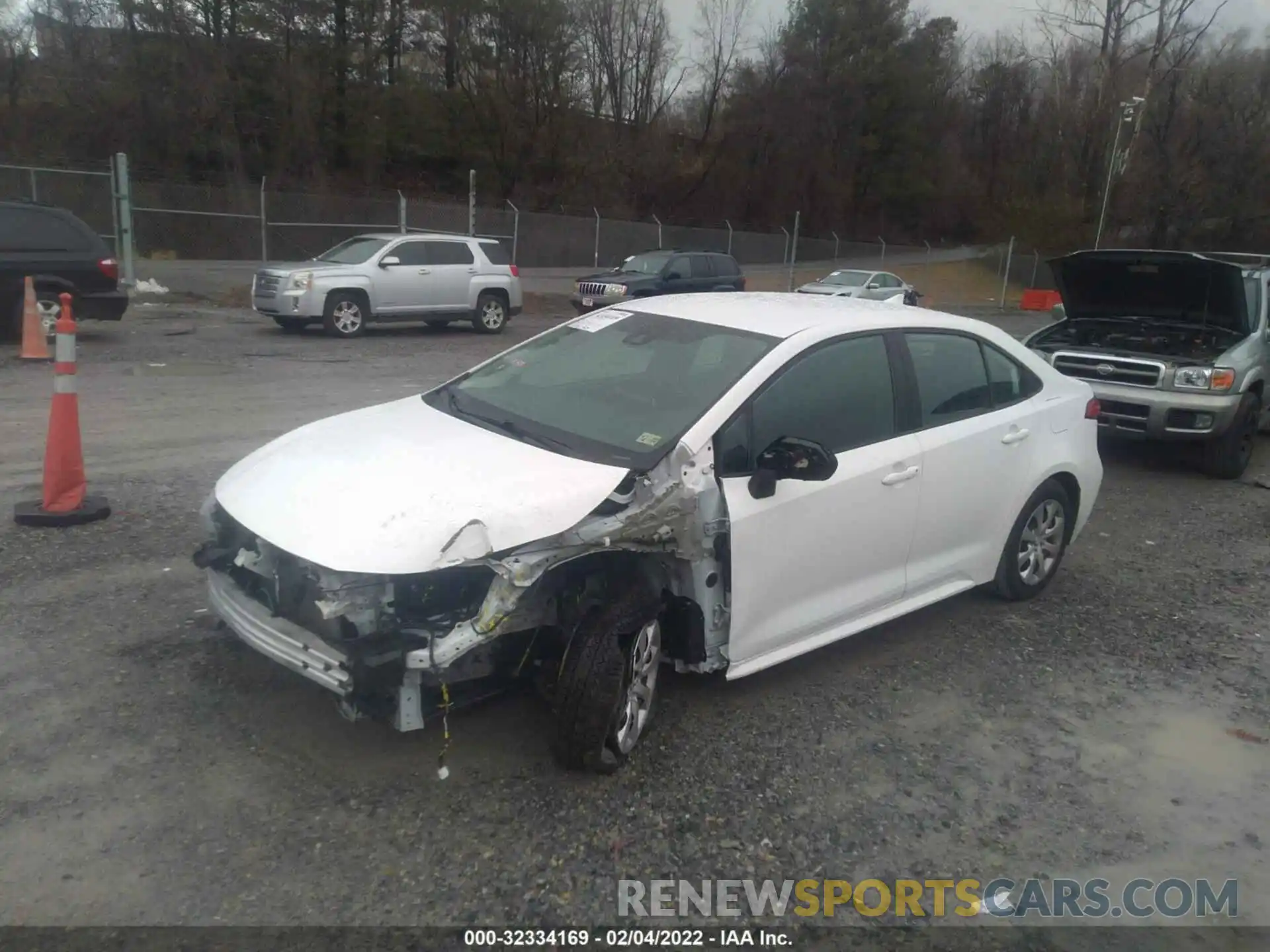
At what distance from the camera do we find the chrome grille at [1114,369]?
8.78 m

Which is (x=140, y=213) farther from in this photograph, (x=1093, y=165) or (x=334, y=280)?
(x=1093, y=165)

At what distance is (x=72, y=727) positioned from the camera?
3863 mm

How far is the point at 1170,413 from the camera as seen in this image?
28.5 feet

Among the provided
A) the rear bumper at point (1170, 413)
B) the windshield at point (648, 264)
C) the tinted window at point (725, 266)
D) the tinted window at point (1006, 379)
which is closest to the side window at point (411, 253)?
the windshield at point (648, 264)

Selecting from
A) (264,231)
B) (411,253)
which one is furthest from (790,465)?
(264,231)

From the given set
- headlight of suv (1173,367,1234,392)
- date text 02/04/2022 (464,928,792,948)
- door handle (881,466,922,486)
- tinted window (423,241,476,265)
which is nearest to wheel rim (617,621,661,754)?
date text 02/04/2022 (464,928,792,948)

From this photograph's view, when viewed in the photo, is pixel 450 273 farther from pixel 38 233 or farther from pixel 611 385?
pixel 611 385

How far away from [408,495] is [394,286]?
13.9 meters

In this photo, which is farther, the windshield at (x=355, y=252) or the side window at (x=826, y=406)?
the windshield at (x=355, y=252)

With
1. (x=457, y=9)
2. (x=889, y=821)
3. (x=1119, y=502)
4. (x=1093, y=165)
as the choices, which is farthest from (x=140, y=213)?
(x=1093, y=165)

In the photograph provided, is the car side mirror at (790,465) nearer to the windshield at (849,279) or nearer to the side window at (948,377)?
the side window at (948,377)

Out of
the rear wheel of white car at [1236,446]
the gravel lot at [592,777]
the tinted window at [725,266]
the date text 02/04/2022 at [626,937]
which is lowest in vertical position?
the date text 02/04/2022 at [626,937]

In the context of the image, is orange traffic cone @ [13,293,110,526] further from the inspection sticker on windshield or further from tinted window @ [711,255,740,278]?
tinted window @ [711,255,740,278]

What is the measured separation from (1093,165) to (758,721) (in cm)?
5535
